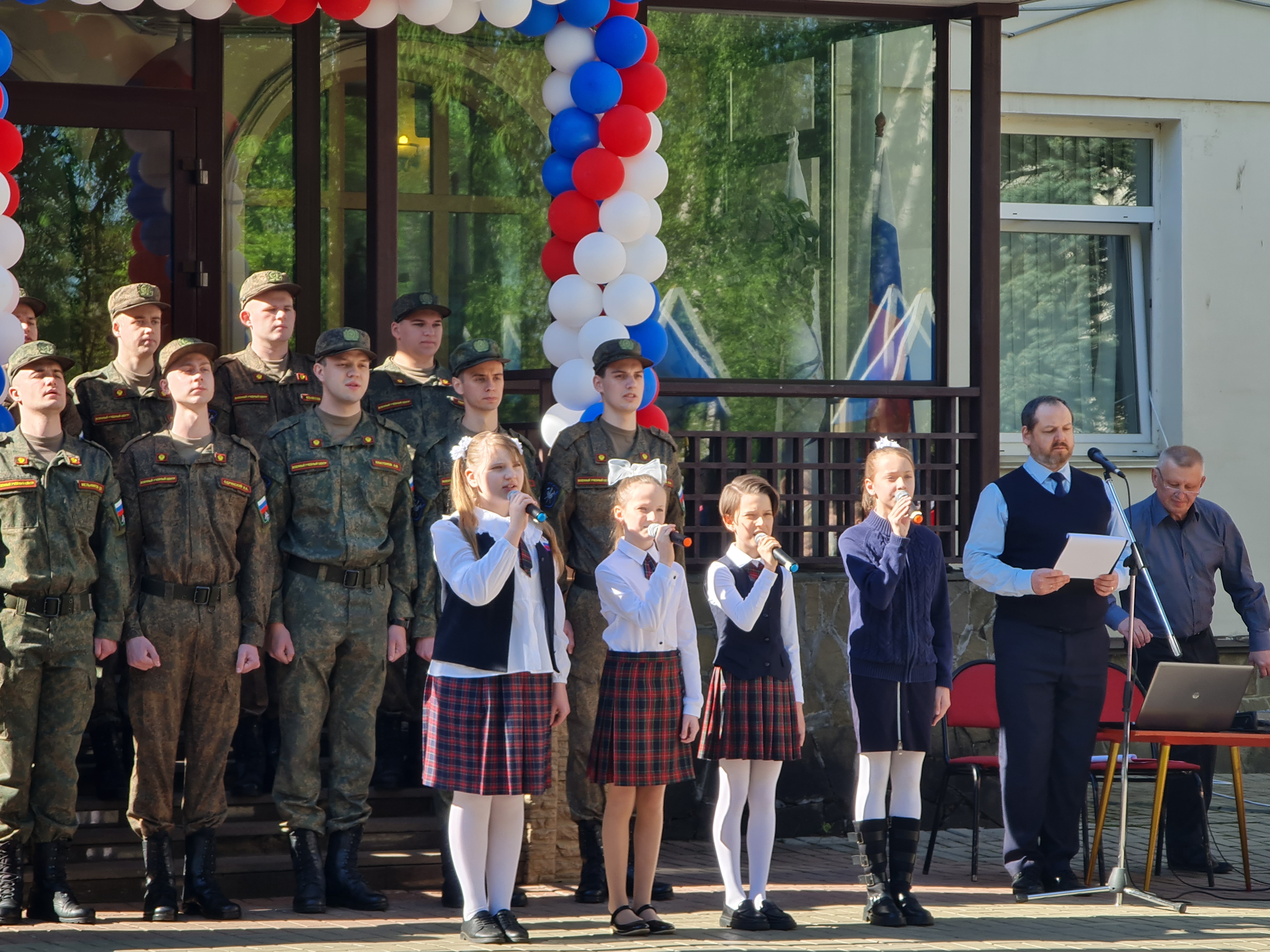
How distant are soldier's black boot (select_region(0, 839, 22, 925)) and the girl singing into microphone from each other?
9.81 ft

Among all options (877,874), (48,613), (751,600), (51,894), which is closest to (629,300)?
(751,600)

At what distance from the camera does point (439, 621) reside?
5.88 m

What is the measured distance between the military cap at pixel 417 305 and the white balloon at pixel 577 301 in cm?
49

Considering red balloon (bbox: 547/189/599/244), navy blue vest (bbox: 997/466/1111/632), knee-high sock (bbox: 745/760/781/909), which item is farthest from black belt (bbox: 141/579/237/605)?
navy blue vest (bbox: 997/466/1111/632)

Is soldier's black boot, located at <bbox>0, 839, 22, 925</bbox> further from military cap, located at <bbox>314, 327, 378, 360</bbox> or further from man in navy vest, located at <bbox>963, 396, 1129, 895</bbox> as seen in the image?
man in navy vest, located at <bbox>963, 396, 1129, 895</bbox>

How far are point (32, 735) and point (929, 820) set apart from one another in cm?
449

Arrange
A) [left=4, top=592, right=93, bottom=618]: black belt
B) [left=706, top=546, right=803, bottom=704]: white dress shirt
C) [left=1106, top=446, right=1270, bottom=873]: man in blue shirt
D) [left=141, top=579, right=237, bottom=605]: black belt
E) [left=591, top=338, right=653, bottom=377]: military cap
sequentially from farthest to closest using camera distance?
[left=1106, top=446, right=1270, bottom=873]: man in blue shirt
[left=591, top=338, right=653, bottom=377]: military cap
[left=141, top=579, right=237, bottom=605]: black belt
[left=706, top=546, right=803, bottom=704]: white dress shirt
[left=4, top=592, right=93, bottom=618]: black belt

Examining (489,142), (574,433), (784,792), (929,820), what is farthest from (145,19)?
(929,820)

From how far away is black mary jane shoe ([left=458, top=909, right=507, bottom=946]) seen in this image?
5.63 metres

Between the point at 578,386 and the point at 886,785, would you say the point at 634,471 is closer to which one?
the point at 578,386

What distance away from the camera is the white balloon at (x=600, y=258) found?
23.4ft

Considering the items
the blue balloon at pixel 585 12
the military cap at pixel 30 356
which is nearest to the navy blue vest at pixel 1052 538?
the blue balloon at pixel 585 12

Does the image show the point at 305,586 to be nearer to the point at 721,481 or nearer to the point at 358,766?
the point at 358,766

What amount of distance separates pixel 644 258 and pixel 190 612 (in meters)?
2.48
